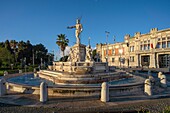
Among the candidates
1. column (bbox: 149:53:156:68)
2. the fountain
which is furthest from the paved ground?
column (bbox: 149:53:156:68)

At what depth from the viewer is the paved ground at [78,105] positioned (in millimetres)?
7367

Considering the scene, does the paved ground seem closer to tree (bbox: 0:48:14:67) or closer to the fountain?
the fountain

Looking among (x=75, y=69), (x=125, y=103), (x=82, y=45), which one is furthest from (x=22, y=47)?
(x=125, y=103)

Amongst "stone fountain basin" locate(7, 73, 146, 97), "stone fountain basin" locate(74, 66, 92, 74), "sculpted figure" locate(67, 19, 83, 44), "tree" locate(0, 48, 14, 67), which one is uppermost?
"sculpted figure" locate(67, 19, 83, 44)

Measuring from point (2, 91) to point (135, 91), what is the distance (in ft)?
34.7

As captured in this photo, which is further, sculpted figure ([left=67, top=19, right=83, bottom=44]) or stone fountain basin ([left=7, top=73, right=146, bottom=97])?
sculpted figure ([left=67, top=19, right=83, bottom=44])

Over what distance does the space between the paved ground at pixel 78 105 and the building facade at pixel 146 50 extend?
30.2m

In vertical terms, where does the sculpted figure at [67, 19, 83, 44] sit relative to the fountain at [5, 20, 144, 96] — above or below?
above

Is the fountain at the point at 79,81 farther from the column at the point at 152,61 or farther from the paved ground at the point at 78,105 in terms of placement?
the column at the point at 152,61

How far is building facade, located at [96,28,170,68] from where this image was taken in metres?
46.2

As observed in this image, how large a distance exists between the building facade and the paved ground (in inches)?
1190

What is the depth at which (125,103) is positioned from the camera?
331 inches

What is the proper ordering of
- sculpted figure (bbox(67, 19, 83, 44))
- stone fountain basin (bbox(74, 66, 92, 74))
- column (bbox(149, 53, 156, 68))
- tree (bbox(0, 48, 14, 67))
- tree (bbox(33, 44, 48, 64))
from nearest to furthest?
stone fountain basin (bbox(74, 66, 92, 74))
sculpted figure (bbox(67, 19, 83, 44))
tree (bbox(0, 48, 14, 67))
column (bbox(149, 53, 156, 68))
tree (bbox(33, 44, 48, 64))

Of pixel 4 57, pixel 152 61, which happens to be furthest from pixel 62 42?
pixel 152 61
